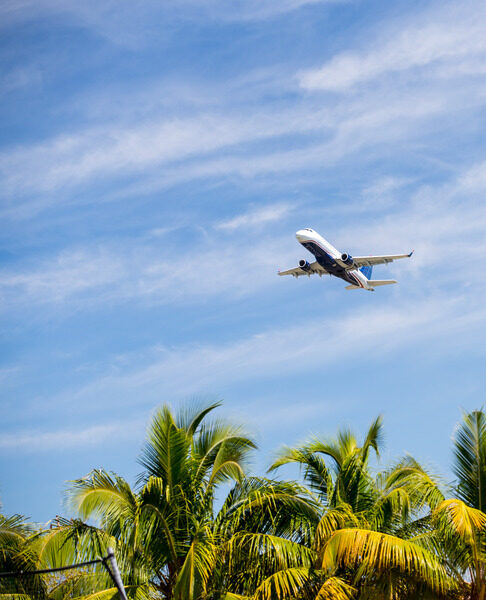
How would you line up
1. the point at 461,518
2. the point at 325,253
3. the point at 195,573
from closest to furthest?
1. the point at 461,518
2. the point at 195,573
3. the point at 325,253

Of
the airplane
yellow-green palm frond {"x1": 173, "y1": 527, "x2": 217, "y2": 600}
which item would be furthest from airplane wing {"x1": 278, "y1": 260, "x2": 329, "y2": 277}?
yellow-green palm frond {"x1": 173, "y1": 527, "x2": 217, "y2": 600}

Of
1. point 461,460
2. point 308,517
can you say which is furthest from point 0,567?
point 461,460

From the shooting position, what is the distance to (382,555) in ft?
48.9

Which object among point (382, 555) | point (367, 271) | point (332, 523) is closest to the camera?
point (382, 555)

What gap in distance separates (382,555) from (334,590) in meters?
1.34

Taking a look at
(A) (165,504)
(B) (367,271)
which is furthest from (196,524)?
(B) (367,271)

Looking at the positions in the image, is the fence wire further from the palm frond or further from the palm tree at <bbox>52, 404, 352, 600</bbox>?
the palm frond

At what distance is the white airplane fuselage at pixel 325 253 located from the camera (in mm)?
61469

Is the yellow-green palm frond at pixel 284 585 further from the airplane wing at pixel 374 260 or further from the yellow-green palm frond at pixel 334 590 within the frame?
the airplane wing at pixel 374 260

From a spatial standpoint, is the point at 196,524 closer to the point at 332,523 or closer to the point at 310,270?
the point at 332,523

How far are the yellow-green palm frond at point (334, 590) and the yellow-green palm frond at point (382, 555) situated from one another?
0.30m

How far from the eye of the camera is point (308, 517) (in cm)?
1812

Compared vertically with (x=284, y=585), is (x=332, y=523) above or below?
above

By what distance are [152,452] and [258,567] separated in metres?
3.99
